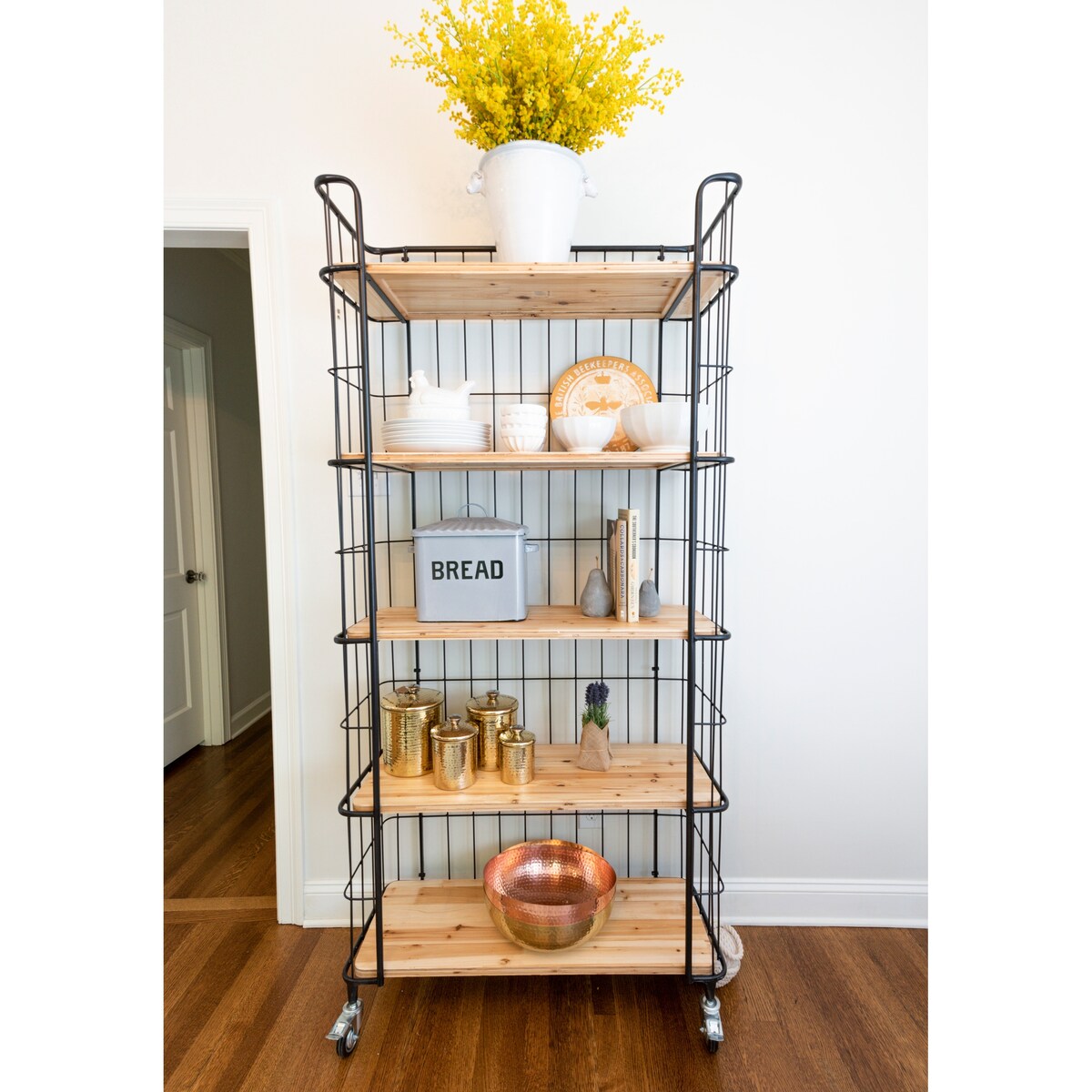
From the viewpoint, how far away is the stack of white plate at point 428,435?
56.2 inches

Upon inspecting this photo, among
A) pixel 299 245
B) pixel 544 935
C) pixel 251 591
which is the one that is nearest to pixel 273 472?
pixel 299 245

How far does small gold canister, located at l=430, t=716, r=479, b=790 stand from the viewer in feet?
5.08

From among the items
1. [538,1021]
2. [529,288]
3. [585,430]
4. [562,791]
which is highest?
[529,288]

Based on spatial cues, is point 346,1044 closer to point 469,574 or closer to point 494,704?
point 494,704

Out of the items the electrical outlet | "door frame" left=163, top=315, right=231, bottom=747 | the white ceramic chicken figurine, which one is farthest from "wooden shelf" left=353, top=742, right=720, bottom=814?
"door frame" left=163, top=315, right=231, bottom=747

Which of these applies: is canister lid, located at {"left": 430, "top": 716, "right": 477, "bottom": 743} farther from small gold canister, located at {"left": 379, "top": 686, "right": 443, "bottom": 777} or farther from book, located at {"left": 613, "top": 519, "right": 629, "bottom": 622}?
book, located at {"left": 613, "top": 519, "right": 629, "bottom": 622}

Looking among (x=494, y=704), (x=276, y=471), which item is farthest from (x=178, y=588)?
(x=494, y=704)

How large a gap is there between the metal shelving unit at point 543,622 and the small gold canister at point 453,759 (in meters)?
0.05

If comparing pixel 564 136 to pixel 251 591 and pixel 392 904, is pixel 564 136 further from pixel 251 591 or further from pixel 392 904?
pixel 251 591

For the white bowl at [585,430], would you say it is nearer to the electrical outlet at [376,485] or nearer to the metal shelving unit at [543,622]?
the metal shelving unit at [543,622]

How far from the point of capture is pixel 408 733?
5.30 feet

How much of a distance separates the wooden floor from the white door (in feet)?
4.26

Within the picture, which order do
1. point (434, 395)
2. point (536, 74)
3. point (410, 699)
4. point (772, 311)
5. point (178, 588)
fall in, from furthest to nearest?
point (178, 588), point (772, 311), point (410, 699), point (434, 395), point (536, 74)

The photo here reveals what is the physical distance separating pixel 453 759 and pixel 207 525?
2.29 metres
